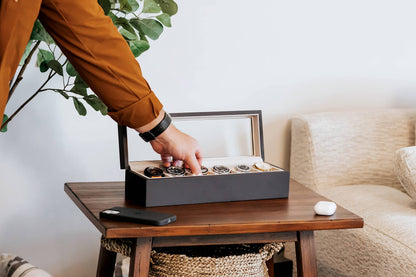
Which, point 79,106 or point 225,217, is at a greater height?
point 79,106

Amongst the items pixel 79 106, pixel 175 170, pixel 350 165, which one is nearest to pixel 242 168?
pixel 175 170

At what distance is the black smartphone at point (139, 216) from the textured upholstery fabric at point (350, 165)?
68cm

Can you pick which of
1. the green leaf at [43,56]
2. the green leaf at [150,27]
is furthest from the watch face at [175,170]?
the green leaf at [43,56]

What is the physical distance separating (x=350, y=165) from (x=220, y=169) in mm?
723

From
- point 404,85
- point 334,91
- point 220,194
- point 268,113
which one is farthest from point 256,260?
point 404,85

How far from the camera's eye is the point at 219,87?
1.96 m

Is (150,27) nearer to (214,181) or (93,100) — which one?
(93,100)

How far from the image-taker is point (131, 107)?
118cm

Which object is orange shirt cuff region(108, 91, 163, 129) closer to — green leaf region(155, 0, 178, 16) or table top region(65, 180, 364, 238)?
table top region(65, 180, 364, 238)

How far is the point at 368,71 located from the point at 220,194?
107cm

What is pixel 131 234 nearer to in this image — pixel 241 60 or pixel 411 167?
pixel 411 167

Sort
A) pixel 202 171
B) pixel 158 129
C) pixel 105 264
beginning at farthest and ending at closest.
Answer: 1. pixel 105 264
2. pixel 202 171
3. pixel 158 129

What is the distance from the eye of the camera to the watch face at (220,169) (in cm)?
139

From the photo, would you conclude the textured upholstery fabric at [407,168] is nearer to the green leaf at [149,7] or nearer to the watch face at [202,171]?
the watch face at [202,171]
